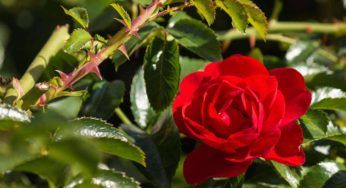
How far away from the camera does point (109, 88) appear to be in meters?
1.20

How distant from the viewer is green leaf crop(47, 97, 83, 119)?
3.80 feet

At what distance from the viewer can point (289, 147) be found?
957mm

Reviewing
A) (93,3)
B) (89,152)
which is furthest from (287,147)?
(89,152)

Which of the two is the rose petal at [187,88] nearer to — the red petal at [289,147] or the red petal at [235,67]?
the red petal at [235,67]

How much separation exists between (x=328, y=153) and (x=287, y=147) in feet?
0.89

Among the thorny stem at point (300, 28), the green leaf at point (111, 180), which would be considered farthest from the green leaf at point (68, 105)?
the thorny stem at point (300, 28)

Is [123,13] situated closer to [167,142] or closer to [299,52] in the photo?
[167,142]

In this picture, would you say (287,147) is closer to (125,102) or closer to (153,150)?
(153,150)

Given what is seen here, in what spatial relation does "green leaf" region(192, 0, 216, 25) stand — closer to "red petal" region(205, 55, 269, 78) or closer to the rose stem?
"red petal" region(205, 55, 269, 78)

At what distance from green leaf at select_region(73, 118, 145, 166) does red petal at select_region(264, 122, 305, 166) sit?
0.83 ft

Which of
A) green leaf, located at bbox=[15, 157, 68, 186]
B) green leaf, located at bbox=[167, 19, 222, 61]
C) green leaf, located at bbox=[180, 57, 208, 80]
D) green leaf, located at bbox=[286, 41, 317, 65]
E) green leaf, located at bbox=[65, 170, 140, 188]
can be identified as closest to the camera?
green leaf, located at bbox=[15, 157, 68, 186]

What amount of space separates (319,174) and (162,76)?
291 mm

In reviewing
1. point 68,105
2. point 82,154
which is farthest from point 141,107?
point 82,154

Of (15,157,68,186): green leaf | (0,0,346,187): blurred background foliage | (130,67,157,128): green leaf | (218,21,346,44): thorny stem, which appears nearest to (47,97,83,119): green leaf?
(0,0,346,187): blurred background foliage
